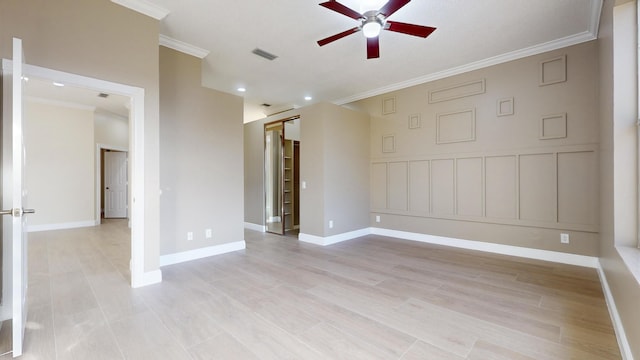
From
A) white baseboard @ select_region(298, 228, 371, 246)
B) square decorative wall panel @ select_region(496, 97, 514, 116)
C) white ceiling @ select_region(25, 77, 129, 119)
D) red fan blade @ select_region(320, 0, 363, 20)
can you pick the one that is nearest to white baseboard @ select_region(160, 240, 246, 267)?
white baseboard @ select_region(298, 228, 371, 246)

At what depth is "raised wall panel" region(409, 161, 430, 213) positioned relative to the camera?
16.4 ft

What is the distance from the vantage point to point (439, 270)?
3.44 metres

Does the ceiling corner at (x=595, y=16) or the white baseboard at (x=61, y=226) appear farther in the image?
the white baseboard at (x=61, y=226)

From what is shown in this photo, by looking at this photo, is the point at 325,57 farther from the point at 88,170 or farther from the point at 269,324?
the point at 88,170

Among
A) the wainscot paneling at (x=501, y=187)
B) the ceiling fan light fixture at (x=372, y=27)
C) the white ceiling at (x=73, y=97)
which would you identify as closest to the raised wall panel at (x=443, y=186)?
the wainscot paneling at (x=501, y=187)

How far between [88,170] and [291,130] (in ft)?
17.9

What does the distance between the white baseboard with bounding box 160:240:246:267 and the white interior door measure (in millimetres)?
6300

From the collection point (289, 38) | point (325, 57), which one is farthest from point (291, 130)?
point (289, 38)

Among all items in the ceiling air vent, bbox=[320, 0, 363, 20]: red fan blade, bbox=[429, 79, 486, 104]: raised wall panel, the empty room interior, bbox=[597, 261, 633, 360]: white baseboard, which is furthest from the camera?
bbox=[429, 79, 486, 104]: raised wall panel

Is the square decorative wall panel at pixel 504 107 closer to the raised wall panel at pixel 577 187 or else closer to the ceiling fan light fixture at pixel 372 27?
the raised wall panel at pixel 577 187

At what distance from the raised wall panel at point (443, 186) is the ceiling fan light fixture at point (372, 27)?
290 cm

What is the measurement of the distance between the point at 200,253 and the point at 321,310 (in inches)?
93.5

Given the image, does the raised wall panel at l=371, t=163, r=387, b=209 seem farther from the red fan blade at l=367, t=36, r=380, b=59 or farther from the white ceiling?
the white ceiling

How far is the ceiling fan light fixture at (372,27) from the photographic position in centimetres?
264
